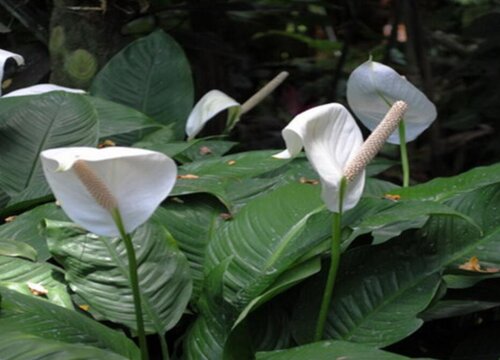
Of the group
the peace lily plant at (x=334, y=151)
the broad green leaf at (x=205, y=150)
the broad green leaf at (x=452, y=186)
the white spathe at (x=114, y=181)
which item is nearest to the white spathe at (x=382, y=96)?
the broad green leaf at (x=452, y=186)

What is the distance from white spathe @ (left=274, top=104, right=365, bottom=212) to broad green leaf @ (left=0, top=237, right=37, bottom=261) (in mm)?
301

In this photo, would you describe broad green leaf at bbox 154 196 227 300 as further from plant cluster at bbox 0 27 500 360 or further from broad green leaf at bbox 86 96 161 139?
Result: broad green leaf at bbox 86 96 161 139

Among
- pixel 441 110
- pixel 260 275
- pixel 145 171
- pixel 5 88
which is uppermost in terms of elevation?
pixel 145 171

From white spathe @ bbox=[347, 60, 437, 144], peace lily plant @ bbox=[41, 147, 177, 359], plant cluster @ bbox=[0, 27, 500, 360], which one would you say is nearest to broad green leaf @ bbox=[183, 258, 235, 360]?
plant cluster @ bbox=[0, 27, 500, 360]

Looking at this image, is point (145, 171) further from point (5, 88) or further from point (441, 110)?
point (441, 110)

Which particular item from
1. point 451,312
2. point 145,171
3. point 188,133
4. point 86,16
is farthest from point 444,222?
point 86,16

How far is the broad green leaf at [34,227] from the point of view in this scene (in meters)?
1.00

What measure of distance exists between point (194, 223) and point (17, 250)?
0.71ft

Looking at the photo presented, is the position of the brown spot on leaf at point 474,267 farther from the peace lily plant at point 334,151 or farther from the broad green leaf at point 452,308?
the peace lily plant at point 334,151

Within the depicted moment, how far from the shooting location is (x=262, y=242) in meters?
0.95

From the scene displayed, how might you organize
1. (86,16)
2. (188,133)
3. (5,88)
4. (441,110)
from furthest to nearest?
(441,110)
(5,88)
(86,16)
(188,133)

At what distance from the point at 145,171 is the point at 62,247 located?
0.24m

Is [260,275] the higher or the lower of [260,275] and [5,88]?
the higher

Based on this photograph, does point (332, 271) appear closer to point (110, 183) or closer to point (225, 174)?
point (110, 183)
